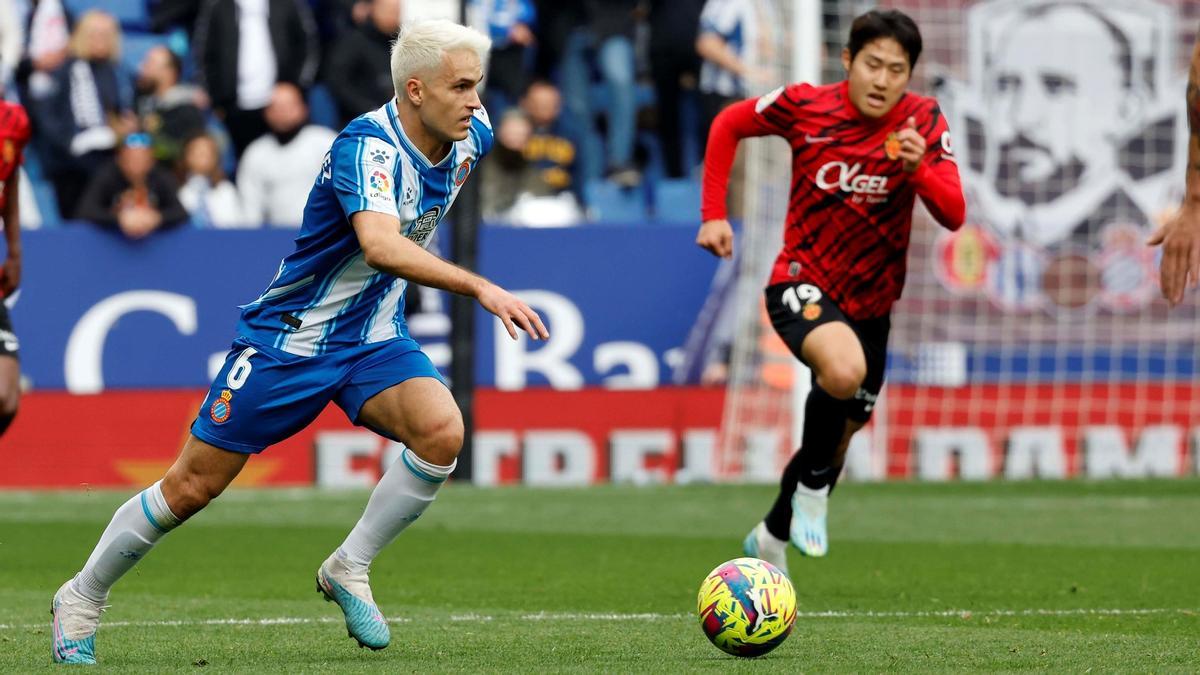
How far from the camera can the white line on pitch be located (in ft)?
23.7

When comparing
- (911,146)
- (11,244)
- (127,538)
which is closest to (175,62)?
(11,244)

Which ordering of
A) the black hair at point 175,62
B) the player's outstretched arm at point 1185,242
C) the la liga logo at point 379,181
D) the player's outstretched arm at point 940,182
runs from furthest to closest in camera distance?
the black hair at point 175,62 → the player's outstretched arm at point 940,182 → the la liga logo at point 379,181 → the player's outstretched arm at point 1185,242

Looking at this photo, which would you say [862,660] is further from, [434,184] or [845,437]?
[845,437]

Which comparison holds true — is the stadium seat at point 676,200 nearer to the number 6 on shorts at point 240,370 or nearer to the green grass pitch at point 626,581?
the green grass pitch at point 626,581

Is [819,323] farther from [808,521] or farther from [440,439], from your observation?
[440,439]

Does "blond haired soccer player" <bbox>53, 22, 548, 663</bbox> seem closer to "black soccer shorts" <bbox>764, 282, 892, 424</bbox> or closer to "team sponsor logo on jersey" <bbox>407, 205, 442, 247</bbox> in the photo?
"team sponsor logo on jersey" <bbox>407, 205, 442, 247</bbox>

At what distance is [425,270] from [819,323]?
2867mm

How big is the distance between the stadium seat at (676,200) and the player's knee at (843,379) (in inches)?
363

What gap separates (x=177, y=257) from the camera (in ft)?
49.7

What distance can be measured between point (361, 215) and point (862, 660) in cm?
189

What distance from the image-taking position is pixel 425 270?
574cm

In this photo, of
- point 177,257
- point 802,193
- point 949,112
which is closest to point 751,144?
point 949,112

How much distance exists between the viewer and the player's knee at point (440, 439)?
20.5 feet

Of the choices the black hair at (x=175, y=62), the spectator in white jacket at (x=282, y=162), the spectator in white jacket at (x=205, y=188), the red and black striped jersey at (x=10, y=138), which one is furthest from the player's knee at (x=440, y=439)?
the black hair at (x=175, y=62)
